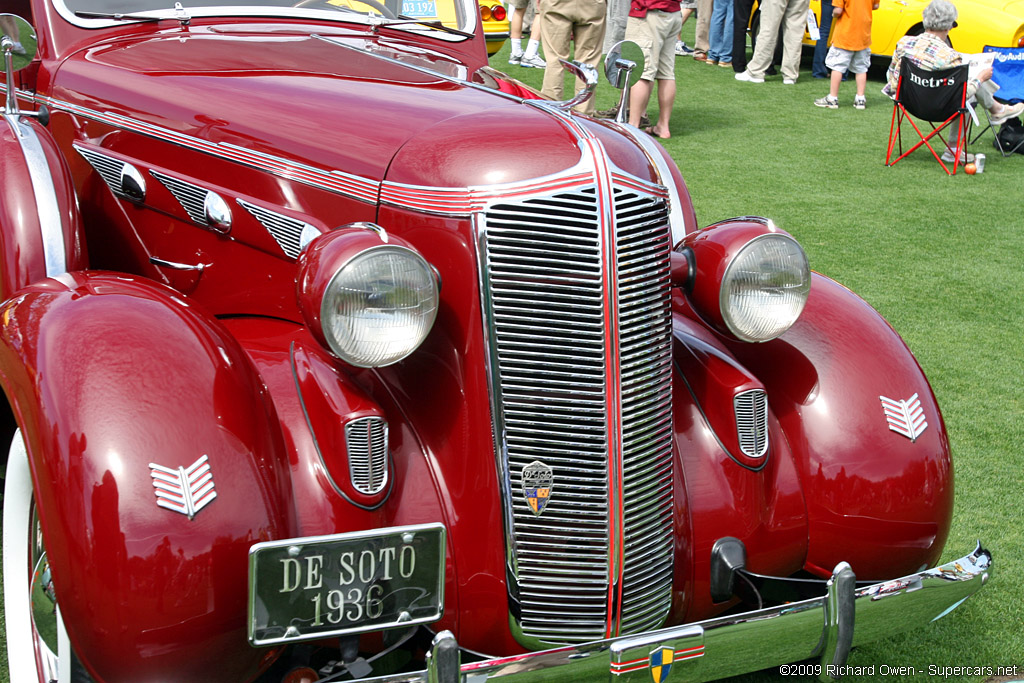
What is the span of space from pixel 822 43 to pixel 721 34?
135 centimetres

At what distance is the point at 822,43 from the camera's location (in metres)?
13.9

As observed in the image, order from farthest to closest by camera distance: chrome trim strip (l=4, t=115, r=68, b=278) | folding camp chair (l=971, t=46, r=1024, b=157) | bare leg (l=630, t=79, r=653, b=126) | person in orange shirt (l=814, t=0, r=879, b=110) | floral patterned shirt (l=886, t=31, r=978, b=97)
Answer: person in orange shirt (l=814, t=0, r=879, b=110) → folding camp chair (l=971, t=46, r=1024, b=157) → bare leg (l=630, t=79, r=653, b=126) → floral patterned shirt (l=886, t=31, r=978, b=97) → chrome trim strip (l=4, t=115, r=68, b=278)

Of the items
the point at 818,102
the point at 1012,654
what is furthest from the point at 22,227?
the point at 818,102

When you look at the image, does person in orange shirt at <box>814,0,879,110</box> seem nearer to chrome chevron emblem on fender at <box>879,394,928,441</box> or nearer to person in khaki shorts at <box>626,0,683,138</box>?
person in khaki shorts at <box>626,0,683,138</box>

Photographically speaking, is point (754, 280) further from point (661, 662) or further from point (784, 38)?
point (784, 38)

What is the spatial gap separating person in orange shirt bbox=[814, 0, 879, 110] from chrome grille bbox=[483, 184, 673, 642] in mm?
10491

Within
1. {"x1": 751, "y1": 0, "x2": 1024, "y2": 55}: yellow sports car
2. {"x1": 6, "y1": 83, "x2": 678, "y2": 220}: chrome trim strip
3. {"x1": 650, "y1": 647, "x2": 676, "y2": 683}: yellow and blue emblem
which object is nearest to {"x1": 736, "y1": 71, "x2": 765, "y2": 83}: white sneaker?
{"x1": 751, "y1": 0, "x2": 1024, "y2": 55}: yellow sports car

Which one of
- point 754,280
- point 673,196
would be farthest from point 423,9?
point 754,280

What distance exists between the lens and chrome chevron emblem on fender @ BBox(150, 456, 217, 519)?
6.81 feet

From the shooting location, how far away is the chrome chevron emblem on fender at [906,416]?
109 inches

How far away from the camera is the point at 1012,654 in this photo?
3.12 meters

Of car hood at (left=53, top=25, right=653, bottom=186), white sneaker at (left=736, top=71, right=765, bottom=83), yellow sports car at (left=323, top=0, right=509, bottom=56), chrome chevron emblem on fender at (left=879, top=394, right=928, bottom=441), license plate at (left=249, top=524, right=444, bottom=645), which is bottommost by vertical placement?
white sneaker at (left=736, top=71, right=765, bottom=83)

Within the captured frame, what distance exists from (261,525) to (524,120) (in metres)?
1.08

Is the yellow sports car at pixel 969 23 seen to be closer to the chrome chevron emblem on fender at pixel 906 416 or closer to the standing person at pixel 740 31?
the standing person at pixel 740 31
